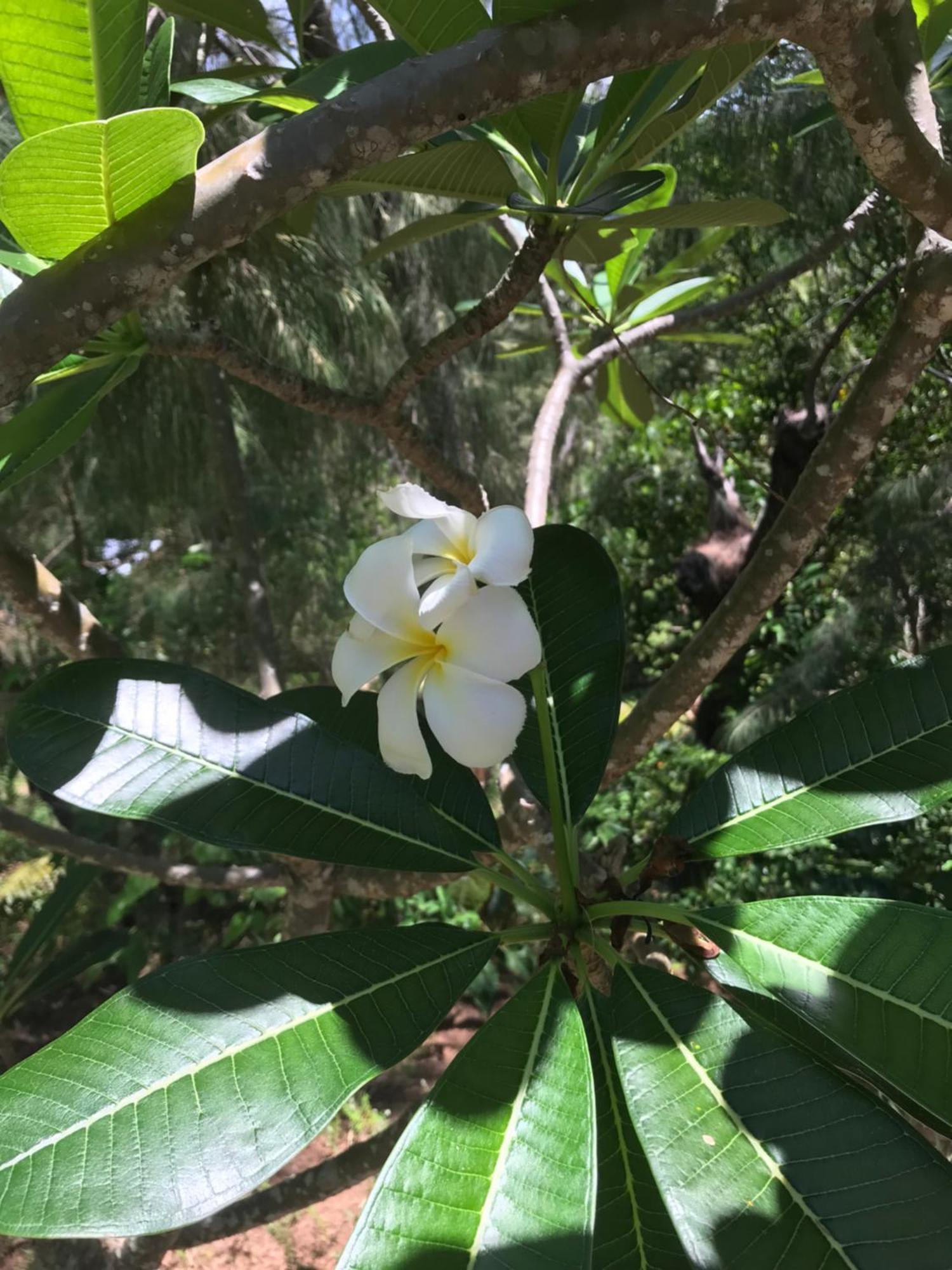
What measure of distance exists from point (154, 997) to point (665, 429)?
3618 millimetres

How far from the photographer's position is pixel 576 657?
722 mm

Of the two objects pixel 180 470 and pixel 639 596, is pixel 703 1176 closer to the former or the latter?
pixel 180 470

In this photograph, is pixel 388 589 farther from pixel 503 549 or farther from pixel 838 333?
pixel 838 333

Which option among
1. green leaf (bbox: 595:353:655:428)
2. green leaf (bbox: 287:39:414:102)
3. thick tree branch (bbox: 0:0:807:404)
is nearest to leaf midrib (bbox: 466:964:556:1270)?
thick tree branch (bbox: 0:0:807:404)

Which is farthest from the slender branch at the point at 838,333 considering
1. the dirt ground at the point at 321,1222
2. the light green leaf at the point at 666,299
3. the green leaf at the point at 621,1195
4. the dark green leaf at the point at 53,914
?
the dark green leaf at the point at 53,914

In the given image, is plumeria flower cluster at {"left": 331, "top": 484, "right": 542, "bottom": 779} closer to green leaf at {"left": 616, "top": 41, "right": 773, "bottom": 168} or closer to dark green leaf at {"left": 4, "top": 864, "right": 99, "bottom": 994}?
green leaf at {"left": 616, "top": 41, "right": 773, "bottom": 168}

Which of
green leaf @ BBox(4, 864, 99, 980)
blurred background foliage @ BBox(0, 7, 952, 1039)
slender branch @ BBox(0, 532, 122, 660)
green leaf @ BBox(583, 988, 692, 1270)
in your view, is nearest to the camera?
green leaf @ BBox(583, 988, 692, 1270)

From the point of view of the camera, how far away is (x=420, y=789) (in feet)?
2.27

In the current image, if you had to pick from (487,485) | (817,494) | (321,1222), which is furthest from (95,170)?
(487,485)

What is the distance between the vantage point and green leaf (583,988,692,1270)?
19.4 inches

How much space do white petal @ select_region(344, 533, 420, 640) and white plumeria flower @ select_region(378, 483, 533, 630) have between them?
10 millimetres

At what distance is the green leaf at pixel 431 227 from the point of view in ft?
2.52

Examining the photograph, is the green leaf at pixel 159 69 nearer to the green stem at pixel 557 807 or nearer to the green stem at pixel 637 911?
the green stem at pixel 557 807

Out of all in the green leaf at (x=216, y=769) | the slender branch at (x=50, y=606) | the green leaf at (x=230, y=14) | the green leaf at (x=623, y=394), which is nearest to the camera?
the green leaf at (x=216, y=769)
